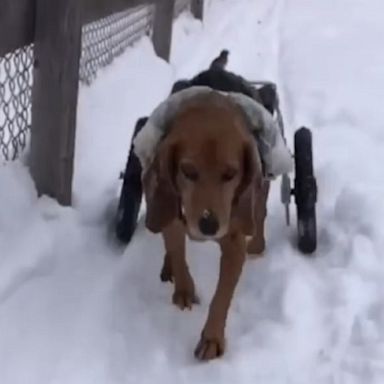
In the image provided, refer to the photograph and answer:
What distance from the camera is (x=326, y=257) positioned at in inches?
155

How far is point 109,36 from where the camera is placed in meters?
6.33

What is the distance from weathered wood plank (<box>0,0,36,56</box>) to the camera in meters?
3.65

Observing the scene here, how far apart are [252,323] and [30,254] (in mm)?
749

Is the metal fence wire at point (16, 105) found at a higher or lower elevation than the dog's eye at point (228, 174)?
lower

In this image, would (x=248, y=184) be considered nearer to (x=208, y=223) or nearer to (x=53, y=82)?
(x=208, y=223)

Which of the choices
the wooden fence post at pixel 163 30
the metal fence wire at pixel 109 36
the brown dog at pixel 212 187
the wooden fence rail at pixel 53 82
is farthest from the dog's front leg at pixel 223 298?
the wooden fence post at pixel 163 30

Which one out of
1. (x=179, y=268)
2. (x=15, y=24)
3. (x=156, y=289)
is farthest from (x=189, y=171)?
(x=15, y=24)

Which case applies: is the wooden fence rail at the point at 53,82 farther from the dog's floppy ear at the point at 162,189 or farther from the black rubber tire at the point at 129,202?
the dog's floppy ear at the point at 162,189

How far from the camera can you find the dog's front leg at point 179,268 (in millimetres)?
3461

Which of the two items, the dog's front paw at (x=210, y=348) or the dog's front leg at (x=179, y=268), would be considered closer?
the dog's front paw at (x=210, y=348)

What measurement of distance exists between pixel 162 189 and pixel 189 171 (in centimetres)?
16

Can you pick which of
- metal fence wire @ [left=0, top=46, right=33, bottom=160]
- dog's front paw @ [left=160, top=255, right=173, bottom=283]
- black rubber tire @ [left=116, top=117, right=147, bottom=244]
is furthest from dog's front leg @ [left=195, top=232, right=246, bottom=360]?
metal fence wire @ [left=0, top=46, right=33, bottom=160]

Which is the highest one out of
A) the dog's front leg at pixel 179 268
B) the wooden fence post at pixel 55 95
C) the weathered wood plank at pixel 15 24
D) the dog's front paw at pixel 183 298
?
the weathered wood plank at pixel 15 24

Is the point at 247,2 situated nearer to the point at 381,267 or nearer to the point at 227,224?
the point at 381,267
